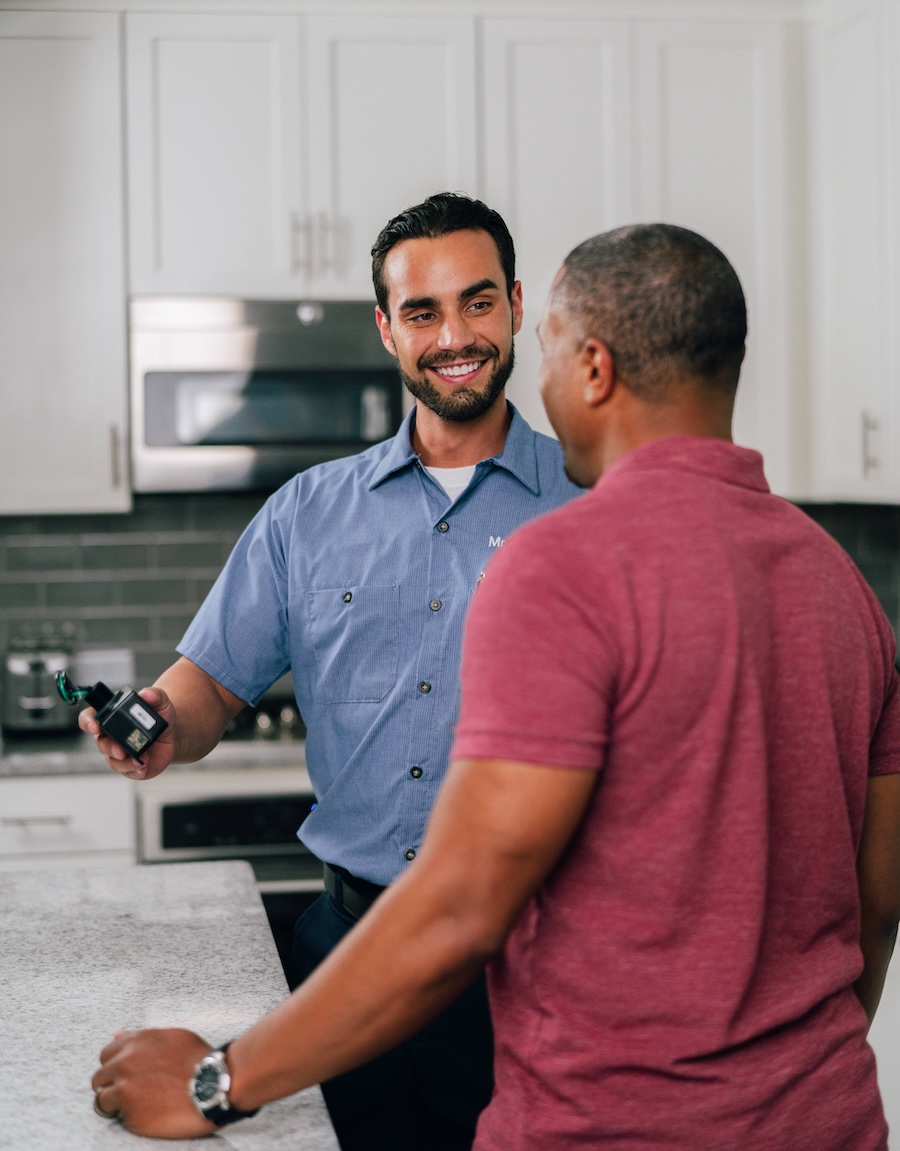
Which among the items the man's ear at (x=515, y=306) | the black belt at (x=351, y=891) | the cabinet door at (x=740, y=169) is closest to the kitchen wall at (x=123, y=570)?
the cabinet door at (x=740, y=169)

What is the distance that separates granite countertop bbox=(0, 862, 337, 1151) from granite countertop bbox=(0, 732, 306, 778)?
925 mm

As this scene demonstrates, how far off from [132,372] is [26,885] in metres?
1.49

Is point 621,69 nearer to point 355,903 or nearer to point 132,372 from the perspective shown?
point 132,372

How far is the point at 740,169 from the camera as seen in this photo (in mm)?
2920

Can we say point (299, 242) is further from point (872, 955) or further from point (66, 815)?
point (872, 955)

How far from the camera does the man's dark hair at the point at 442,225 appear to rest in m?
1.66

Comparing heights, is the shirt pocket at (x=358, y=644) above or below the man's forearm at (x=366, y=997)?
above

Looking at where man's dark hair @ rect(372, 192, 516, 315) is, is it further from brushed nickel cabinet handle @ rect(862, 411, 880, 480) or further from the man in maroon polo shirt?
brushed nickel cabinet handle @ rect(862, 411, 880, 480)

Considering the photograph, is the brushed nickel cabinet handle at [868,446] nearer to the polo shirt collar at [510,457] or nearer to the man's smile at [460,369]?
the polo shirt collar at [510,457]

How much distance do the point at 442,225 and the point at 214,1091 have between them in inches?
45.6

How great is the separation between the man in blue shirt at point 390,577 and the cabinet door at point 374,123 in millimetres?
1097

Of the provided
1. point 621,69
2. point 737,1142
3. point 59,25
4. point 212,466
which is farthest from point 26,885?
point 621,69

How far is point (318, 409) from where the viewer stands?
9.11 ft

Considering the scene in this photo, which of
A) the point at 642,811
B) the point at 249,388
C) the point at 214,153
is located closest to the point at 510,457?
the point at 642,811
